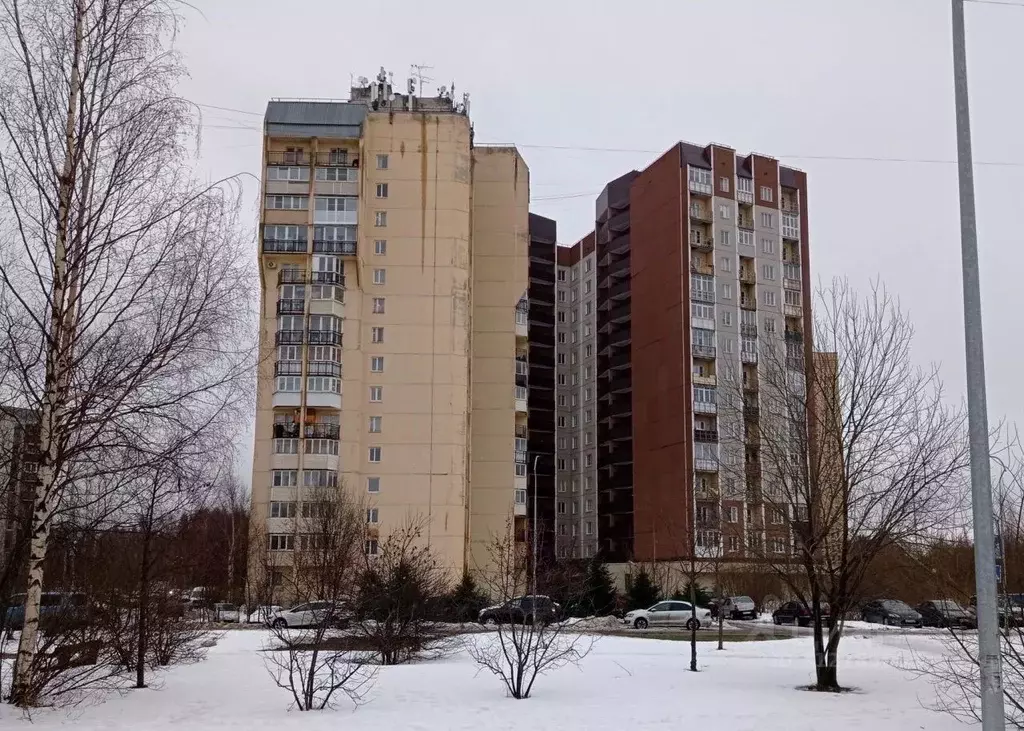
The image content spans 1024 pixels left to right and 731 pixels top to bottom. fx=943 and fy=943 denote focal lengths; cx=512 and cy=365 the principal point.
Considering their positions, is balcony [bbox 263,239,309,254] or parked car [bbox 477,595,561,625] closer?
parked car [bbox 477,595,561,625]

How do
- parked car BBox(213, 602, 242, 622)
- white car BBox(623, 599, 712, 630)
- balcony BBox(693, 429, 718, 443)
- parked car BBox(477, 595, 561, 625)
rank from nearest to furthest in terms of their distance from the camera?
parked car BBox(477, 595, 561, 625) → white car BBox(623, 599, 712, 630) → parked car BBox(213, 602, 242, 622) → balcony BBox(693, 429, 718, 443)

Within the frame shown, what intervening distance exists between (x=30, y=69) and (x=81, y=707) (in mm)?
9754

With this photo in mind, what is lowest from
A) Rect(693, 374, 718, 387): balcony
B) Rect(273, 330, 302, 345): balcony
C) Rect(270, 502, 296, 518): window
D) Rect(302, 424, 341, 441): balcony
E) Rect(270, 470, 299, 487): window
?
Rect(270, 502, 296, 518): window

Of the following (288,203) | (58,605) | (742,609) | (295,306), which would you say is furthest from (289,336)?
(58,605)

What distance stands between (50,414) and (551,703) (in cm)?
928

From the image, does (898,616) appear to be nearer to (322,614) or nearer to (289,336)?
(322,614)

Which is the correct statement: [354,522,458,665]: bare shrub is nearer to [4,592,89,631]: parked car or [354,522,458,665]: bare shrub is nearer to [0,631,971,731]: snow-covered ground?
[0,631,971,731]: snow-covered ground

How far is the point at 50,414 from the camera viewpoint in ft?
45.1

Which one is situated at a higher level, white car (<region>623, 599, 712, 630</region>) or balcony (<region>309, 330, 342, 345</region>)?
balcony (<region>309, 330, 342, 345</region>)

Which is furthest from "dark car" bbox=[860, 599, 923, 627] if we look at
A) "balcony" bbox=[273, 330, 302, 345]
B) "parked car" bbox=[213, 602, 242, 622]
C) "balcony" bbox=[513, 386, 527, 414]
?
"balcony" bbox=[273, 330, 302, 345]

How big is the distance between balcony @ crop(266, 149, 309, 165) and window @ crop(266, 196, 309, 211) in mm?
2293

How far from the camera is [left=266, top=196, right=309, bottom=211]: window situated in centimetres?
5931

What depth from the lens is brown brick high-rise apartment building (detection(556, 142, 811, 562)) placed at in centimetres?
6875

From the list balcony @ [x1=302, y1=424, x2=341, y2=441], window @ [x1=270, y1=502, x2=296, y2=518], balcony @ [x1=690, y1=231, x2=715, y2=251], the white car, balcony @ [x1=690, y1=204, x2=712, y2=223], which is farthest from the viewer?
balcony @ [x1=690, y1=204, x2=712, y2=223]
